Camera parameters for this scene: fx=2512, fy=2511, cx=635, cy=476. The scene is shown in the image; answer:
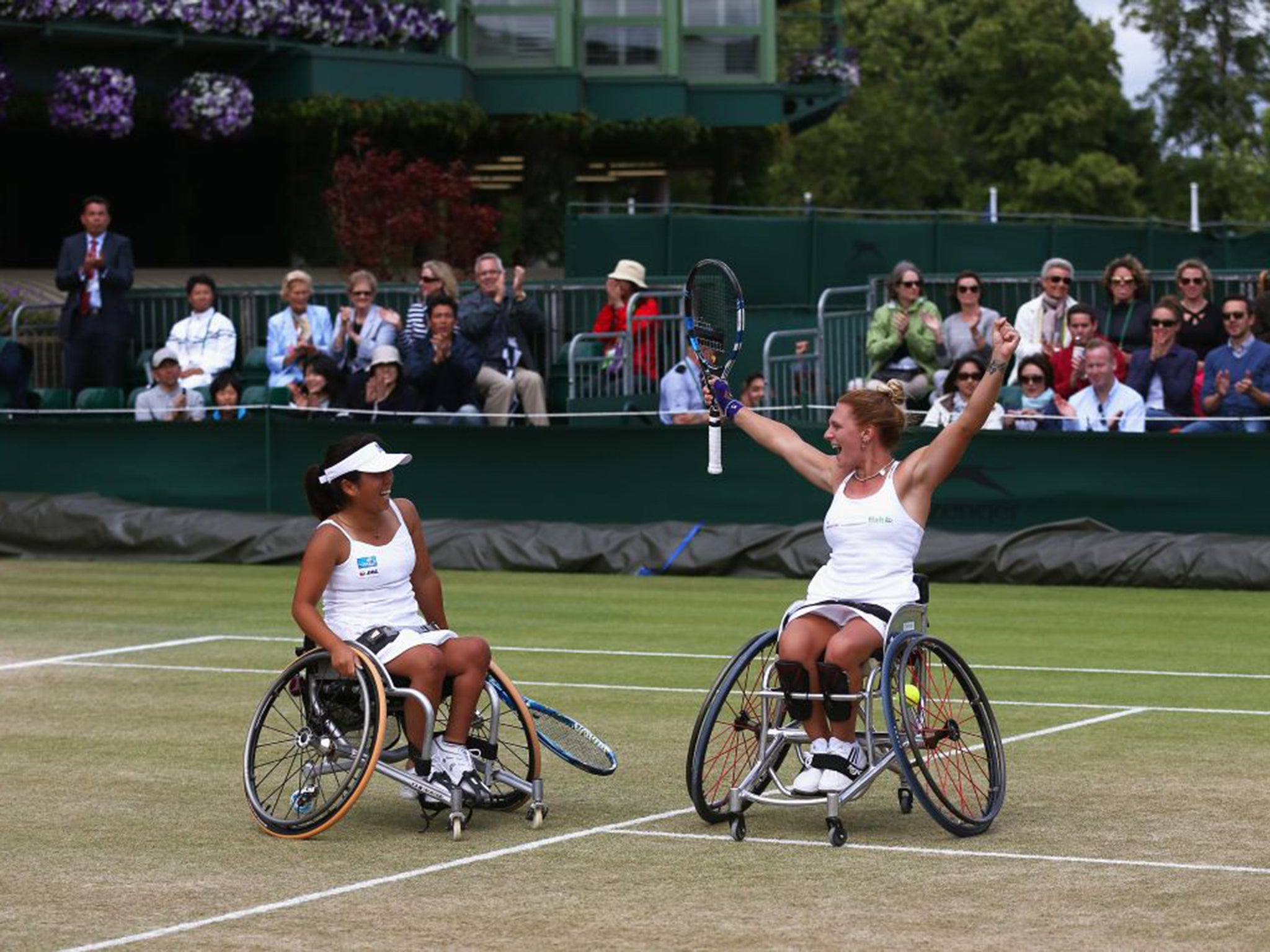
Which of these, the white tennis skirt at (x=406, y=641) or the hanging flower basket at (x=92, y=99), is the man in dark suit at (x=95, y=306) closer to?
the hanging flower basket at (x=92, y=99)

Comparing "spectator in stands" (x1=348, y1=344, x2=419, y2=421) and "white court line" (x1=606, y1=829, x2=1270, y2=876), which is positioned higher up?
"spectator in stands" (x1=348, y1=344, x2=419, y2=421)

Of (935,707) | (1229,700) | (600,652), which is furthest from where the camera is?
(600,652)

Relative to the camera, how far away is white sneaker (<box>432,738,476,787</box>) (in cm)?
923

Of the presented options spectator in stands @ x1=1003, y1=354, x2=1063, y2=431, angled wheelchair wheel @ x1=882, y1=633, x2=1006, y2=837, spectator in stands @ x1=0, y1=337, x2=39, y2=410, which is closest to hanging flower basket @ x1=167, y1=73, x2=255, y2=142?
spectator in stands @ x1=0, y1=337, x2=39, y2=410

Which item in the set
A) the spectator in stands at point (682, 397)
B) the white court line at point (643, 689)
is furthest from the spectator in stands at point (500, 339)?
the white court line at point (643, 689)

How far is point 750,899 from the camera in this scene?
7.96 metres

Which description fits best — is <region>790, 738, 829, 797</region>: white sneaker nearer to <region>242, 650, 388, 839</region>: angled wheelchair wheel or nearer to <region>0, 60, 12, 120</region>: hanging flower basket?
<region>242, 650, 388, 839</region>: angled wheelchair wheel

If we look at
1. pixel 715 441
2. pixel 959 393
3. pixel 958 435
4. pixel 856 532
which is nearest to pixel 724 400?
pixel 715 441

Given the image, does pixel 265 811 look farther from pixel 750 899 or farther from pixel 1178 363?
pixel 1178 363

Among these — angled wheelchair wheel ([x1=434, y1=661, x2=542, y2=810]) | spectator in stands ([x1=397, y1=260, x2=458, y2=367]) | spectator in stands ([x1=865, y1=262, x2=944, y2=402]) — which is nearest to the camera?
angled wheelchair wheel ([x1=434, y1=661, x2=542, y2=810])

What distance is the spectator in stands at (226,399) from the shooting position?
2231 centimetres

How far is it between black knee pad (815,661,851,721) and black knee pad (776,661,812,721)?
59 mm

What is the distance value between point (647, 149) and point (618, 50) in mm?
1914

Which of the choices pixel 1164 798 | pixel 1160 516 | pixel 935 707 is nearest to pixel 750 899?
pixel 935 707
